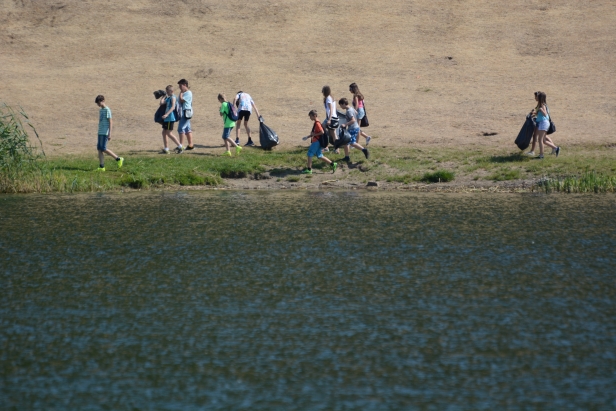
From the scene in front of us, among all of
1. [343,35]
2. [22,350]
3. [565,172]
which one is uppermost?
[343,35]

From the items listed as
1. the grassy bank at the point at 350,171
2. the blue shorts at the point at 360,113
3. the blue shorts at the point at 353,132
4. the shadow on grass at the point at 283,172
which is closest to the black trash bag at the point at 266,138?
the grassy bank at the point at 350,171

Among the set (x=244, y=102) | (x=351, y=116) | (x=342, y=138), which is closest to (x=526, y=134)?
(x=351, y=116)

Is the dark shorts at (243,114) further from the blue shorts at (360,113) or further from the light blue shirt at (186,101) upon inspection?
the blue shorts at (360,113)

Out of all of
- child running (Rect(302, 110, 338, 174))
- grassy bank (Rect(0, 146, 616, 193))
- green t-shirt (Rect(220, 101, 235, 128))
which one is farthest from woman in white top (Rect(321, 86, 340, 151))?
green t-shirt (Rect(220, 101, 235, 128))

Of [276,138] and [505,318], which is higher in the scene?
[276,138]

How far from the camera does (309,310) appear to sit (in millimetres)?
10469

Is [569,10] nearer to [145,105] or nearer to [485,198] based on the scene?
[145,105]

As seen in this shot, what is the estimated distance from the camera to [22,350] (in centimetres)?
926

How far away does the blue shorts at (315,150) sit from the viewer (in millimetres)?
21562

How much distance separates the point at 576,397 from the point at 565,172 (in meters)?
14.0

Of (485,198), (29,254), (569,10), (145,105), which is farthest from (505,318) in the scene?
(569,10)

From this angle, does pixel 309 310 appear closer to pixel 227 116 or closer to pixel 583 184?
pixel 583 184

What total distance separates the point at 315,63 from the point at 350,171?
13.0 meters

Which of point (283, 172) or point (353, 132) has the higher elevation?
point (353, 132)
